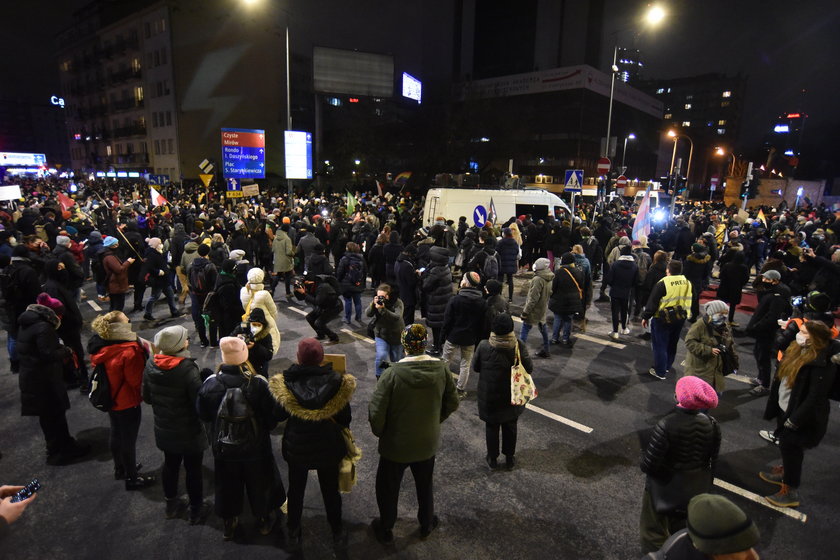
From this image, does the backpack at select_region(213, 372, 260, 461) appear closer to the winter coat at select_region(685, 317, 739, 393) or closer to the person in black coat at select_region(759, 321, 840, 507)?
the person in black coat at select_region(759, 321, 840, 507)

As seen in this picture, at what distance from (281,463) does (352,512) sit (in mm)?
1138

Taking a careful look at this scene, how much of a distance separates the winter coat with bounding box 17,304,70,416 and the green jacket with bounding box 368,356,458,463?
3590 millimetres

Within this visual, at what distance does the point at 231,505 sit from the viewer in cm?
392

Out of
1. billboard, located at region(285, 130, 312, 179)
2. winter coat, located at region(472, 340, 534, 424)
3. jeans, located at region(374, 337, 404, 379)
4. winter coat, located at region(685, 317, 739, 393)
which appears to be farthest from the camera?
billboard, located at region(285, 130, 312, 179)

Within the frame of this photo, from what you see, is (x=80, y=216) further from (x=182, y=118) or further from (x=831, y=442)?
(x=182, y=118)

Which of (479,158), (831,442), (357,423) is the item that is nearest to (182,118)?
(479,158)

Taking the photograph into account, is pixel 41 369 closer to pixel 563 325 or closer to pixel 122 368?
pixel 122 368

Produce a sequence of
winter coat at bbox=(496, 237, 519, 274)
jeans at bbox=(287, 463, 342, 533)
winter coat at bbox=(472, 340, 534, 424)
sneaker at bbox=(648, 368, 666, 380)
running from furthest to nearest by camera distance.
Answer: winter coat at bbox=(496, 237, 519, 274) → sneaker at bbox=(648, 368, 666, 380) → winter coat at bbox=(472, 340, 534, 424) → jeans at bbox=(287, 463, 342, 533)

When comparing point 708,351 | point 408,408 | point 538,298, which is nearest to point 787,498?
point 708,351

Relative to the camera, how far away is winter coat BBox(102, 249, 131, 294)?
29.3ft

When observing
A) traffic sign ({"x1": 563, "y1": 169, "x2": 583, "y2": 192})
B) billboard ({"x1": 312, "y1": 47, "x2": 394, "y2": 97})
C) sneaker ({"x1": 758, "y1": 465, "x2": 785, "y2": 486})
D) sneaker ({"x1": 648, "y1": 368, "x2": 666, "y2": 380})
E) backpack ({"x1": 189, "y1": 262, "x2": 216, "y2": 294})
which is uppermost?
billboard ({"x1": 312, "y1": 47, "x2": 394, "y2": 97})

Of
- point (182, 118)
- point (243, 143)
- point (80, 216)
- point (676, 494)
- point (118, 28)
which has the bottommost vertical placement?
point (676, 494)

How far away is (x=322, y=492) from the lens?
3859 millimetres

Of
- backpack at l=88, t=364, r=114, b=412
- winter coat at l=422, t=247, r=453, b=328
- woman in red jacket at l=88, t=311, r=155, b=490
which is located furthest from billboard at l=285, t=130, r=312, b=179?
backpack at l=88, t=364, r=114, b=412
